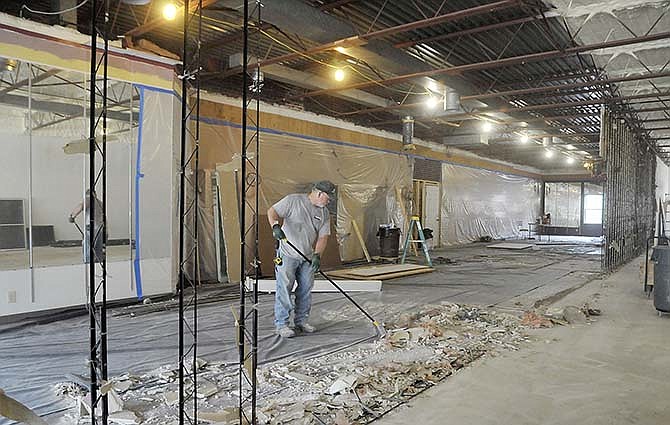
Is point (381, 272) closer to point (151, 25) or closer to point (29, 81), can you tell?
point (151, 25)

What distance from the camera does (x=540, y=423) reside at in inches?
103

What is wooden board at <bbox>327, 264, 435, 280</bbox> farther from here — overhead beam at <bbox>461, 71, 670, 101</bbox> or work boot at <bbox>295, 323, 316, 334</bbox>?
overhead beam at <bbox>461, 71, 670, 101</bbox>

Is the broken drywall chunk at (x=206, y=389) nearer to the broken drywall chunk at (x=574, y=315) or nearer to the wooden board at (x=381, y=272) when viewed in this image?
the broken drywall chunk at (x=574, y=315)

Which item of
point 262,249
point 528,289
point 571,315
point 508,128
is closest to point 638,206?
point 508,128

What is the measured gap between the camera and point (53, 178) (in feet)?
16.0

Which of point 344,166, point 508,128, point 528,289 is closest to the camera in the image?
point 528,289

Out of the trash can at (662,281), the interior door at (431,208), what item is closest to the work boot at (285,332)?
the trash can at (662,281)

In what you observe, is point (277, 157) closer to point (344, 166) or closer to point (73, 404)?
point (344, 166)

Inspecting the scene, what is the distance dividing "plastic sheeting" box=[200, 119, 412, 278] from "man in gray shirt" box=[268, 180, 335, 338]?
3214mm

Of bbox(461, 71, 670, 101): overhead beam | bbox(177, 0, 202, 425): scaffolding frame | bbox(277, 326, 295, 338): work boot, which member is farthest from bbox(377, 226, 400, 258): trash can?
bbox(277, 326, 295, 338): work boot

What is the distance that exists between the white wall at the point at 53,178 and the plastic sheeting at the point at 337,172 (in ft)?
6.47

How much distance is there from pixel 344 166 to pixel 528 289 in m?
4.49

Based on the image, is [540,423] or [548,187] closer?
[540,423]

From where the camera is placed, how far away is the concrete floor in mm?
2695
